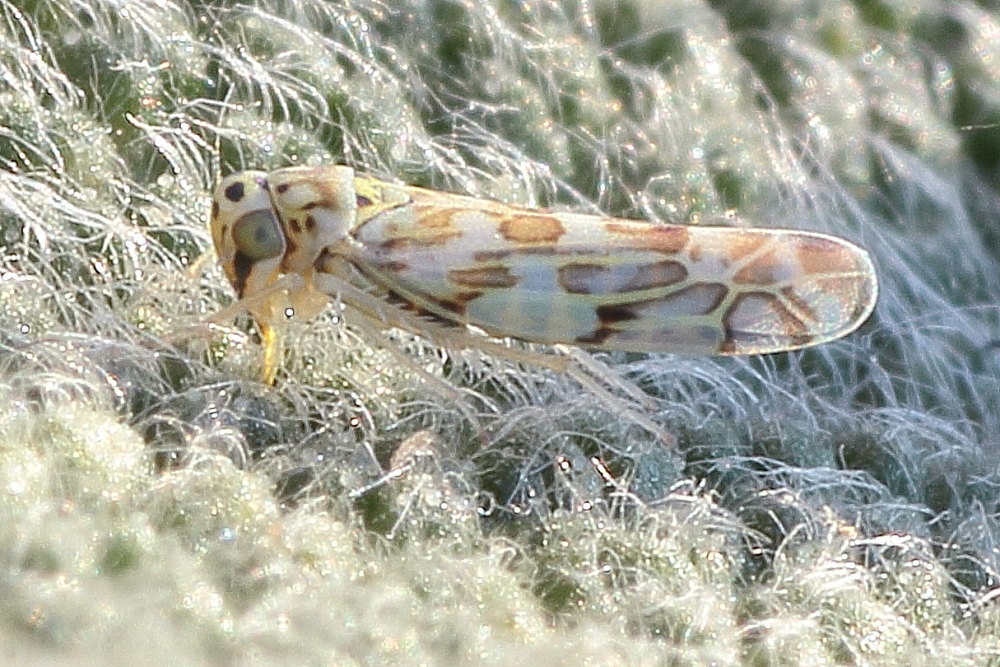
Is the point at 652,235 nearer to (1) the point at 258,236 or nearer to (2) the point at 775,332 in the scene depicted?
(2) the point at 775,332

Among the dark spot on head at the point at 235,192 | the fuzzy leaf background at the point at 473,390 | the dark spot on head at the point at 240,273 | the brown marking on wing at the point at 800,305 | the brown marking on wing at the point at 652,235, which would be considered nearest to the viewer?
the fuzzy leaf background at the point at 473,390

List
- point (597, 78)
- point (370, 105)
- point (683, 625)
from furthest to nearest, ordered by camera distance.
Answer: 1. point (597, 78)
2. point (370, 105)
3. point (683, 625)

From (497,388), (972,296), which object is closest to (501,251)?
(497,388)

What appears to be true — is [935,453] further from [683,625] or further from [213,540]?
[213,540]

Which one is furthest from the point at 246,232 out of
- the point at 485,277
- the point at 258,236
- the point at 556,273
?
the point at 556,273

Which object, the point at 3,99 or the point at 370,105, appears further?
the point at 370,105

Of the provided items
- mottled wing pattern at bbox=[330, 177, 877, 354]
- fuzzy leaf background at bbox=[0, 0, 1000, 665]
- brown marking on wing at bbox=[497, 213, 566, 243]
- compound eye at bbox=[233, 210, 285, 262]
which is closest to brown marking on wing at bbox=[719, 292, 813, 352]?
mottled wing pattern at bbox=[330, 177, 877, 354]

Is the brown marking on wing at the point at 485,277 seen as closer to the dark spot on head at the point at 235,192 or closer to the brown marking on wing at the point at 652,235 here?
the brown marking on wing at the point at 652,235

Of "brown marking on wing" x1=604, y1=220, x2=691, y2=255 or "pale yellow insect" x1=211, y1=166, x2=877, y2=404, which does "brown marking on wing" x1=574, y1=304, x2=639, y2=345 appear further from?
"brown marking on wing" x1=604, y1=220, x2=691, y2=255

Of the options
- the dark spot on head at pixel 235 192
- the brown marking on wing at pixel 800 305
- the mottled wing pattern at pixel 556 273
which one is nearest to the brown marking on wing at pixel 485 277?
the mottled wing pattern at pixel 556 273
